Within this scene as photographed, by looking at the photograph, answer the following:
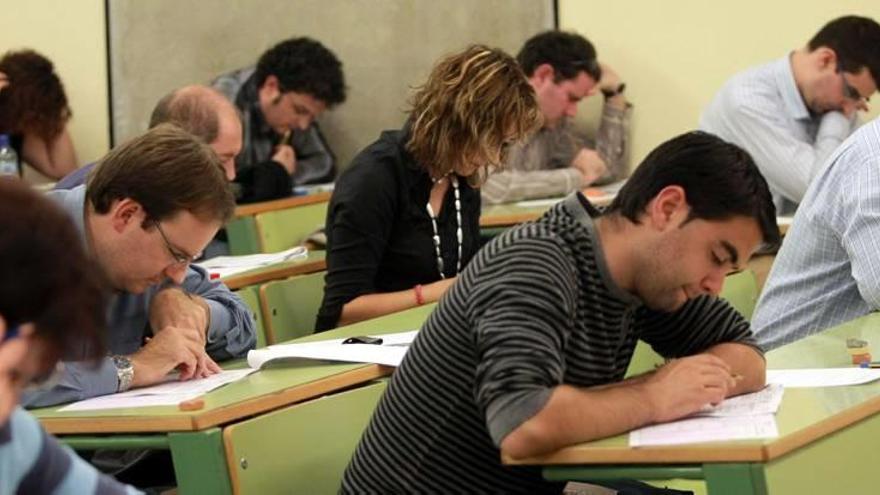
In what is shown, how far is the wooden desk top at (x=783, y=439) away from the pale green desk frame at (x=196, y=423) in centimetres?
55

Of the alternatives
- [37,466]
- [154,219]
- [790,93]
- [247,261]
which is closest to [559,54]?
[790,93]

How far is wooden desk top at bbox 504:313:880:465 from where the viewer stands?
2080 mm

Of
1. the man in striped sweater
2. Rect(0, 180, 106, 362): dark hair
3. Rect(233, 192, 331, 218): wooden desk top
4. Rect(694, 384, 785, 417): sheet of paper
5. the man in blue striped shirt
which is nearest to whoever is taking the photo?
Rect(0, 180, 106, 362): dark hair

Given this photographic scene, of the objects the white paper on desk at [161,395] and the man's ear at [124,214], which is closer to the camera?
the white paper on desk at [161,395]

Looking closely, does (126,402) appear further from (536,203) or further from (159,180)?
(536,203)

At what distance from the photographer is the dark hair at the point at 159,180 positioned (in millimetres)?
2875

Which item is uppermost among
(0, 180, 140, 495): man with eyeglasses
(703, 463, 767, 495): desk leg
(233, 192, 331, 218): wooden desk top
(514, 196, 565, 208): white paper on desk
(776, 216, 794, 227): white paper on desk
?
(0, 180, 140, 495): man with eyeglasses

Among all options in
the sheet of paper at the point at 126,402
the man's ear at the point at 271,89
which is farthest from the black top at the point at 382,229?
the man's ear at the point at 271,89

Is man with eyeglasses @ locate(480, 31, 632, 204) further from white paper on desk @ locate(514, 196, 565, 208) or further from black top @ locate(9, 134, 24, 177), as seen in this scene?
black top @ locate(9, 134, 24, 177)

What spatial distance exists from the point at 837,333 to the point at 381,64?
13.7 feet

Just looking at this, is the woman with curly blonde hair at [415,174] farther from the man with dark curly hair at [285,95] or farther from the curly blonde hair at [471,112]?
the man with dark curly hair at [285,95]

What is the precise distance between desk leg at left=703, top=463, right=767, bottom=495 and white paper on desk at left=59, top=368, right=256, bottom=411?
3.11ft

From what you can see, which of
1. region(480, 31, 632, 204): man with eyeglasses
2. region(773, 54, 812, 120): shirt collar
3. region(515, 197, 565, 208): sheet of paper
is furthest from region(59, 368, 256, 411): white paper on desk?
region(773, 54, 812, 120): shirt collar

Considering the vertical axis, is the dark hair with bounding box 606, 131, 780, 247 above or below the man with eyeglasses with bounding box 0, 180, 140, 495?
below
